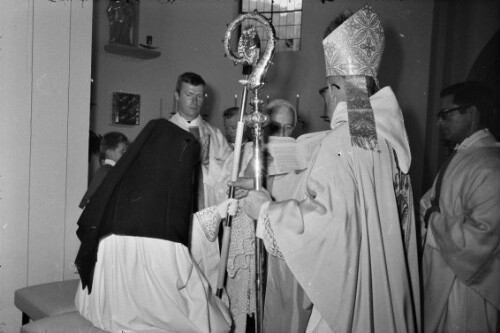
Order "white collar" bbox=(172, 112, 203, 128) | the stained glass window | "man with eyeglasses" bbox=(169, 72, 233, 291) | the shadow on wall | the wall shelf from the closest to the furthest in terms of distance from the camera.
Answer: "man with eyeglasses" bbox=(169, 72, 233, 291) → "white collar" bbox=(172, 112, 203, 128) → the shadow on wall → the wall shelf → the stained glass window

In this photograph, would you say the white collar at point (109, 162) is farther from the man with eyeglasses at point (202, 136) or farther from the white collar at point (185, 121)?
the white collar at point (185, 121)

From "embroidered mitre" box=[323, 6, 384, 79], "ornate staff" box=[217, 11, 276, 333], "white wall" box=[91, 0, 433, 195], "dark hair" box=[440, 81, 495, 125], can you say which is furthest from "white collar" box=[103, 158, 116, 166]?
"white wall" box=[91, 0, 433, 195]

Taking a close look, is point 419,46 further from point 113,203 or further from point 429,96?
point 113,203

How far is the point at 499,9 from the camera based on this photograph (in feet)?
18.4

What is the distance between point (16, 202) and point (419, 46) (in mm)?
6583

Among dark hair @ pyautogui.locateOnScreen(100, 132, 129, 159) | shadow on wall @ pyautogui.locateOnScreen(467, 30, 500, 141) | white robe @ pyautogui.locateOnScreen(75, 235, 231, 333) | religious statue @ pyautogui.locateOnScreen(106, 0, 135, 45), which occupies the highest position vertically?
religious statue @ pyautogui.locateOnScreen(106, 0, 135, 45)

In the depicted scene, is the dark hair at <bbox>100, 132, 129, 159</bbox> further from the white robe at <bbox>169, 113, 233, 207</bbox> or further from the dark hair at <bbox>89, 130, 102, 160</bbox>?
the dark hair at <bbox>89, 130, 102, 160</bbox>

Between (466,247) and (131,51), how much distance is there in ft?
22.3

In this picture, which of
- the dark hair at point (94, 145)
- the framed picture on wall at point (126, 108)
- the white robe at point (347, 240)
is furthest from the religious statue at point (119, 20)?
the white robe at point (347, 240)

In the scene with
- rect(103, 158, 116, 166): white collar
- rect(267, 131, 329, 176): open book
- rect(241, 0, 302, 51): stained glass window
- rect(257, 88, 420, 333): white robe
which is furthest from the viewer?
A: rect(241, 0, 302, 51): stained glass window

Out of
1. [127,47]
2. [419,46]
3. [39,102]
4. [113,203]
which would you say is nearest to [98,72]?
[127,47]

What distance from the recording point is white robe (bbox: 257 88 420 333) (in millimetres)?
2008

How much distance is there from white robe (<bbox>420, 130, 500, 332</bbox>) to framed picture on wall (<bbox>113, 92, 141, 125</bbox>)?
234 inches

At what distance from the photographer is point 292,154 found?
10.8ft
